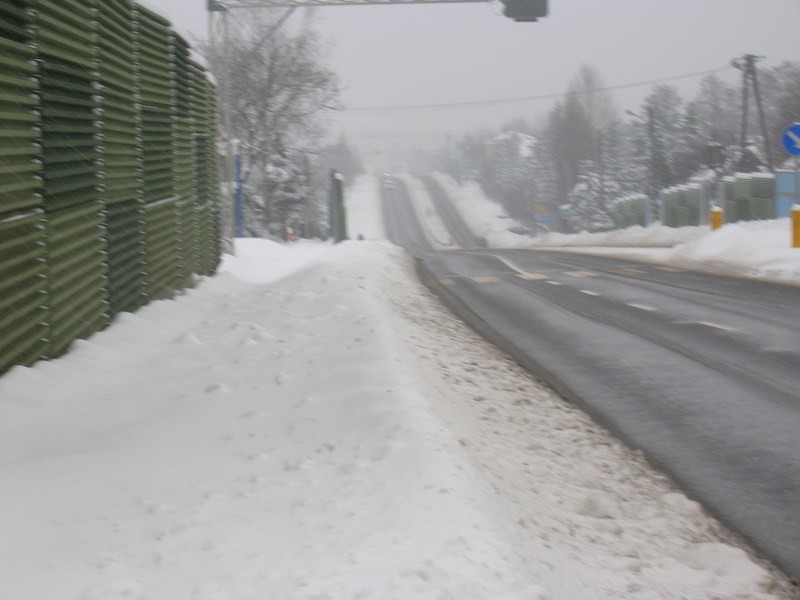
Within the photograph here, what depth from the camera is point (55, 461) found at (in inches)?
215

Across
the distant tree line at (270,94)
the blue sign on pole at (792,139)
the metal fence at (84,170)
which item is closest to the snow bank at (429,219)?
the distant tree line at (270,94)

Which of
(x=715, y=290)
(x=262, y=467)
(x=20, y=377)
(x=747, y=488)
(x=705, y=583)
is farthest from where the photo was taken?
(x=715, y=290)

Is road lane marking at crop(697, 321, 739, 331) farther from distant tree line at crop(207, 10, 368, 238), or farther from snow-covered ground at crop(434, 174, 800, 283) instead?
distant tree line at crop(207, 10, 368, 238)

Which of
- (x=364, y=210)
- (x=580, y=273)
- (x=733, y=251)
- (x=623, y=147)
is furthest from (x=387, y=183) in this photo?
(x=580, y=273)

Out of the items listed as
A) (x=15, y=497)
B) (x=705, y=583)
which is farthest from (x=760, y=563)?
(x=15, y=497)

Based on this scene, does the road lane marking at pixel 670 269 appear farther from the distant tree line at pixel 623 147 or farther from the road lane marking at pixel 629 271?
the distant tree line at pixel 623 147

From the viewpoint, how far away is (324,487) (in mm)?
4973

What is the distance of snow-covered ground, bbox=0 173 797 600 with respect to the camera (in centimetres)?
393

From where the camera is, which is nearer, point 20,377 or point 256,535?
point 256,535

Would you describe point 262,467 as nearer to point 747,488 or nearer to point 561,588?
point 561,588

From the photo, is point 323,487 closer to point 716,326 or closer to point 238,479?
point 238,479

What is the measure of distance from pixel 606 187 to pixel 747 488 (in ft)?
312

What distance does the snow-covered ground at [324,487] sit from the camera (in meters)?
3.93

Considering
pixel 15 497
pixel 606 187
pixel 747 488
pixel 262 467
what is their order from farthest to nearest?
1. pixel 606 187
2. pixel 747 488
3. pixel 262 467
4. pixel 15 497
